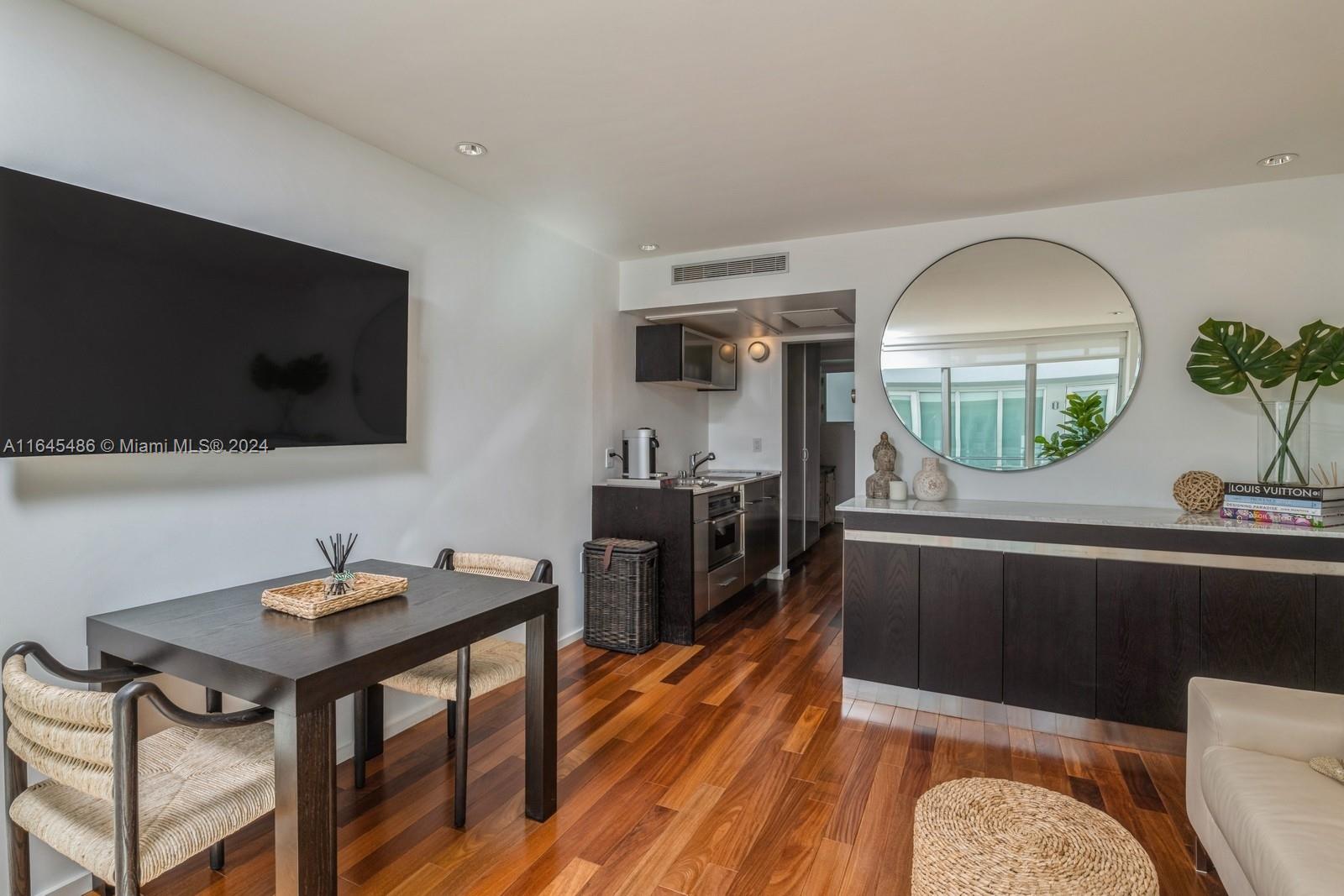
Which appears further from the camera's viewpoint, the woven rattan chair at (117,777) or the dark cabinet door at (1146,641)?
the dark cabinet door at (1146,641)

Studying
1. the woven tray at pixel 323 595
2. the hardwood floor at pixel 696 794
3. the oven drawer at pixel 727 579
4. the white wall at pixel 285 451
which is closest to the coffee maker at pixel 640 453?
the white wall at pixel 285 451

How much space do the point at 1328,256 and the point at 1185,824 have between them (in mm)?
2579

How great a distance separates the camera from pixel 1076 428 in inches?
131

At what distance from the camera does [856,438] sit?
12.6 feet

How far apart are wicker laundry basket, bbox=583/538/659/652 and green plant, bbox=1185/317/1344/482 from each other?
2.93 meters

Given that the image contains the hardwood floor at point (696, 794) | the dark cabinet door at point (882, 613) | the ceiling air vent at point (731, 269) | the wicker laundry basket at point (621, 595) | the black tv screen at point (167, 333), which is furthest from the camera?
the ceiling air vent at point (731, 269)

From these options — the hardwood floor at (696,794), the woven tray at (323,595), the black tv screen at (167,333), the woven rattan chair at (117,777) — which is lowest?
the hardwood floor at (696,794)

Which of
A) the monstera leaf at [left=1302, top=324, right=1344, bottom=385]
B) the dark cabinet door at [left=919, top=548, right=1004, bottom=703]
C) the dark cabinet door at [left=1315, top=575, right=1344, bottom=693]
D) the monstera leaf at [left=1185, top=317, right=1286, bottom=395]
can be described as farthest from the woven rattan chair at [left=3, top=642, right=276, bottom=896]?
the monstera leaf at [left=1302, top=324, right=1344, bottom=385]

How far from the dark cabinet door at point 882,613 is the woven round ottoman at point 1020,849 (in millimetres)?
1493

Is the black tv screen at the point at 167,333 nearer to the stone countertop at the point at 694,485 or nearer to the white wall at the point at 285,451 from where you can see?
the white wall at the point at 285,451

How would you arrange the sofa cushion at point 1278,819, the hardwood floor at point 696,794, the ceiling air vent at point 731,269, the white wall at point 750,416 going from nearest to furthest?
the sofa cushion at point 1278,819 < the hardwood floor at point 696,794 < the ceiling air vent at point 731,269 < the white wall at point 750,416

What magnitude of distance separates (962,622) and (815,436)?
12.7ft

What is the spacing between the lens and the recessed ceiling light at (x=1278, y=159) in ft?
8.93

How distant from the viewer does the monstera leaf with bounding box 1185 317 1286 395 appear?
2830 millimetres
